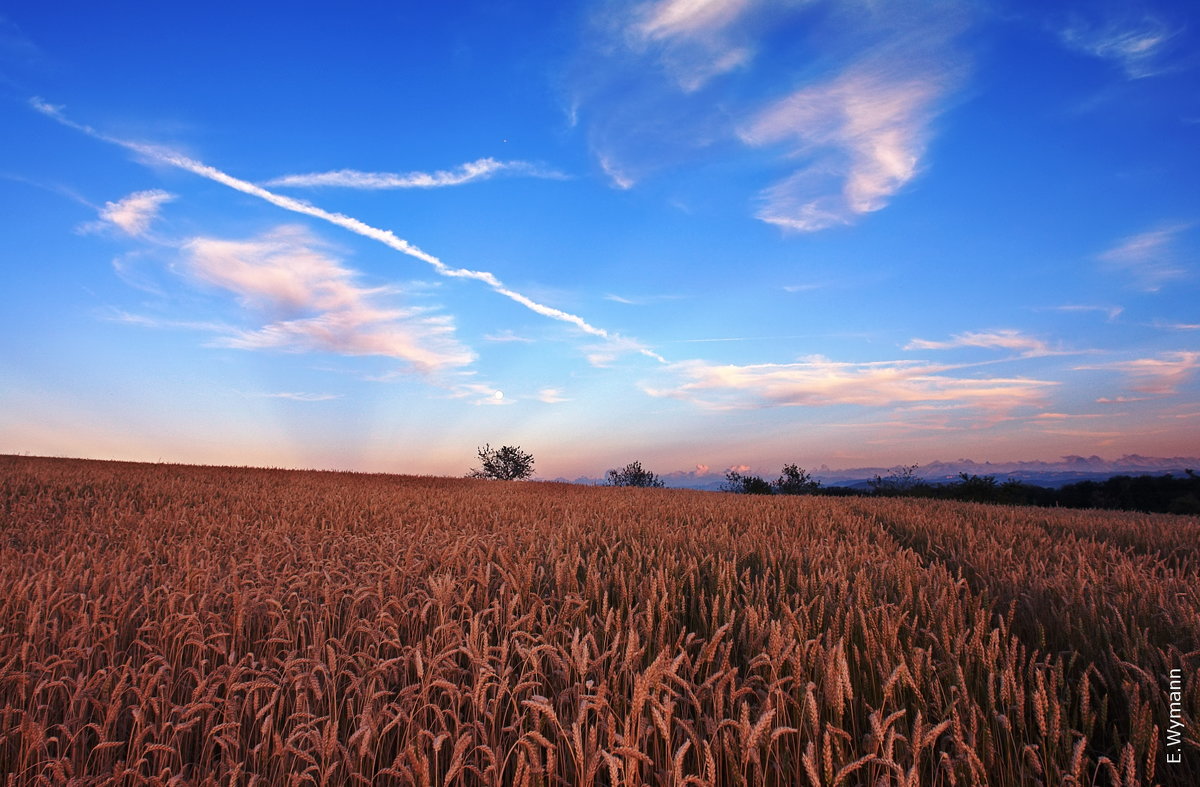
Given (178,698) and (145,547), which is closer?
(178,698)

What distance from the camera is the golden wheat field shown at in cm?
225

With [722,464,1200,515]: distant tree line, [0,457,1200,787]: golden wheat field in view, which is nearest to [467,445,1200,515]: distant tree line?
[722,464,1200,515]: distant tree line

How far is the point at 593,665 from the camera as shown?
2625 millimetres

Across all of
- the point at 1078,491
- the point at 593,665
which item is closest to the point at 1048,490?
the point at 1078,491

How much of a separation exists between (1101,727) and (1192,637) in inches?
43.8

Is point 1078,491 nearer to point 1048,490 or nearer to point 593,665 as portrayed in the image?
point 1048,490

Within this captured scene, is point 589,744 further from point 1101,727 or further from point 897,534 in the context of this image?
point 897,534

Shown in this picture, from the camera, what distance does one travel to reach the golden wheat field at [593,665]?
7.38 feet

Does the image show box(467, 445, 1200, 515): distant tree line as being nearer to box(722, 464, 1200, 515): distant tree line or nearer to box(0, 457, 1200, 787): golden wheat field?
box(722, 464, 1200, 515): distant tree line

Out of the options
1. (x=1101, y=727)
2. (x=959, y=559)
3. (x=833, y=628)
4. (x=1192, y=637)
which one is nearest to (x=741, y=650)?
(x=833, y=628)

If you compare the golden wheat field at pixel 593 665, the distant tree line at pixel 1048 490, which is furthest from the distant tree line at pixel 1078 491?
the golden wheat field at pixel 593 665

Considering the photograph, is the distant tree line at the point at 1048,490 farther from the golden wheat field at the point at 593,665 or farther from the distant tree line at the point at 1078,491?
the golden wheat field at the point at 593,665

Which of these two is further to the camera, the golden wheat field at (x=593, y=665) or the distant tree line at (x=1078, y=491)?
Answer: the distant tree line at (x=1078, y=491)

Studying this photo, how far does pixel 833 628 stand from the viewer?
3223 mm
